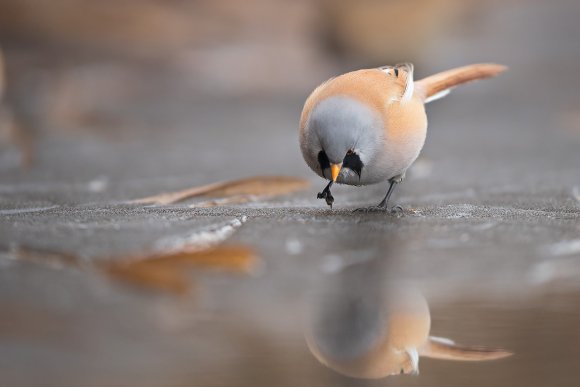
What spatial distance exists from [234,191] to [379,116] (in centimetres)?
87

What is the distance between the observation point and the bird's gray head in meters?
3.04

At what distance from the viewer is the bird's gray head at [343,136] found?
9.97ft

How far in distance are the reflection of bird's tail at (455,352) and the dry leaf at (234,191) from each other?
1.75m

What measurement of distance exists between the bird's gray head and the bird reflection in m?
0.69

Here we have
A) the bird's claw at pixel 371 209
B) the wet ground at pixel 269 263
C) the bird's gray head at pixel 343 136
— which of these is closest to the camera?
the wet ground at pixel 269 263

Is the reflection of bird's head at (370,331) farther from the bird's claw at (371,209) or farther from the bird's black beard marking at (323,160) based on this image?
the bird's claw at (371,209)

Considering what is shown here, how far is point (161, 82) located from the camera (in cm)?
821

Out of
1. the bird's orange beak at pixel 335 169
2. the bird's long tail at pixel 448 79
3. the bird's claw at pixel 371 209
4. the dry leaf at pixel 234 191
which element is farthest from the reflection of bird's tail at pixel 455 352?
the bird's long tail at pixel 448 79

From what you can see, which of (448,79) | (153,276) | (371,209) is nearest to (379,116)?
(371,209)

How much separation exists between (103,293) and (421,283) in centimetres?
77

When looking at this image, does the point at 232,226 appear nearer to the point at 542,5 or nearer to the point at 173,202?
the point at 173,202

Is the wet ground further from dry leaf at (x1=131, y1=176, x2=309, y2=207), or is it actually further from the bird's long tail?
the bird's long tail

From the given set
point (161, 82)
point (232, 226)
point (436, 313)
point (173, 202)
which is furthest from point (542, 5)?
point (436, 313)

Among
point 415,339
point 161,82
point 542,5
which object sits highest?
point 542,5
